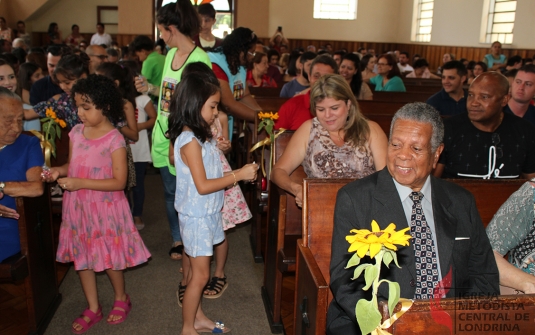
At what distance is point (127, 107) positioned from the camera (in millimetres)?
3701

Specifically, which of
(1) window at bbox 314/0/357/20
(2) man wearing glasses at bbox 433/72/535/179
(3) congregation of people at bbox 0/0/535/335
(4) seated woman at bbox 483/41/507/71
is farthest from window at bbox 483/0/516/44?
(2) man wearing glasses at bbox 433/72/535/179

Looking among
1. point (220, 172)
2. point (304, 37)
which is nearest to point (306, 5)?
point (304, 37)

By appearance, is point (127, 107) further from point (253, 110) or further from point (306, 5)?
point (306, 5)

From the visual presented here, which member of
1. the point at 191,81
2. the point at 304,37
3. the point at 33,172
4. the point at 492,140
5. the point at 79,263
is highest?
the point at 304,37

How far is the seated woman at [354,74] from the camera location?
5098 millimetres

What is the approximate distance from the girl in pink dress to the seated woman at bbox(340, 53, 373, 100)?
9.01 feet

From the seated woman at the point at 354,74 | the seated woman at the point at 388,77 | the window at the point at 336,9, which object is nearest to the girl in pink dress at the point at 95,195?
the seated woman at the point at 354,74

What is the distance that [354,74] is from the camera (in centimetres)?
525

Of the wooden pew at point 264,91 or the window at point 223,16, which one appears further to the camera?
the window at point 223,16

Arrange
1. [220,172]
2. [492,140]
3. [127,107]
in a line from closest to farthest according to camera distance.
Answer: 1. [220,172]
2. [492,140]
3. [127,107]

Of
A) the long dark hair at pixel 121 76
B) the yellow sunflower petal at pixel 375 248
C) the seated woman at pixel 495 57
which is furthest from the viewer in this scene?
the seated woman at pixel 495 57

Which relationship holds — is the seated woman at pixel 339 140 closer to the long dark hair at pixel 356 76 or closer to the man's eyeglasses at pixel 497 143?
the man's eyeglasses at pixel 497 143

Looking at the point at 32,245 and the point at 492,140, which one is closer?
the point at 32,245

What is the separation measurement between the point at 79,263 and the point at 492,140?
2371 millimetres
